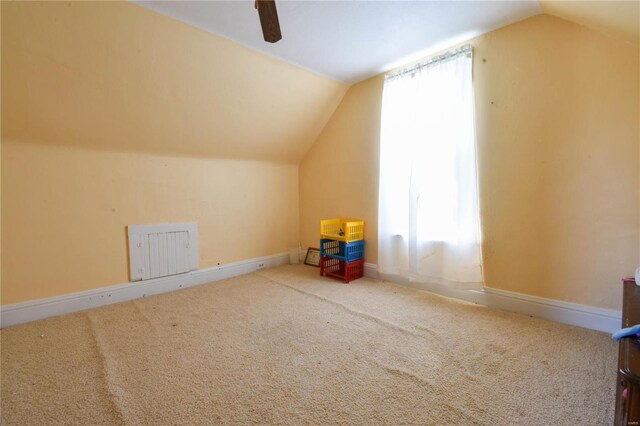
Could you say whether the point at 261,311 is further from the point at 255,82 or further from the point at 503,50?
the point at 503,50

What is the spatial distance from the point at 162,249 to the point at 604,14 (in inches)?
144

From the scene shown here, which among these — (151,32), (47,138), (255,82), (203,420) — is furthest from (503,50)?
(47,138)

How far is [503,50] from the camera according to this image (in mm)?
2158

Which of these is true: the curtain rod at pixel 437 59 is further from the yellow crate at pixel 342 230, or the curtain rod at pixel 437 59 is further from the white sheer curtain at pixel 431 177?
the yellow crate at pixel 342 230

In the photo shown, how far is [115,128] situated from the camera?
234cm

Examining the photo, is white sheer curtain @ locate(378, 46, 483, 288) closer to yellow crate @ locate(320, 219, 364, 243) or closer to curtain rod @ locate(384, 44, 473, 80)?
curtain rod @ locate(384, 44, 473, 80)

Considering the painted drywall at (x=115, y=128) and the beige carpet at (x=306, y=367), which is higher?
the painted drywall at (x=115, y=128)

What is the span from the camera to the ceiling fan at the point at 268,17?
3.32ft

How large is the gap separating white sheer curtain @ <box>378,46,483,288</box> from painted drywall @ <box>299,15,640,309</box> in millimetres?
118

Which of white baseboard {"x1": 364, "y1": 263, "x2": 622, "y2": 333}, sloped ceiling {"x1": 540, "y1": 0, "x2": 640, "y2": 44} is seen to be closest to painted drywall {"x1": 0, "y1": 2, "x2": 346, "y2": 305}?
sloped ceiling {"x1": 540, "y1": 0, "x2": 640, "y2": 44}

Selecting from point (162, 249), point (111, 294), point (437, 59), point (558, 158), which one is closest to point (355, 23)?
point (437, 59)

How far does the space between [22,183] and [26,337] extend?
1111 millimetres

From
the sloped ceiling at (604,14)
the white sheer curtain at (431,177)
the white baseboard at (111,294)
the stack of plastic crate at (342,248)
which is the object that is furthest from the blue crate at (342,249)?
the sloped ceiling at (604,14)

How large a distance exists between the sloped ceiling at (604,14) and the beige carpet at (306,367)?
1.82 meters
